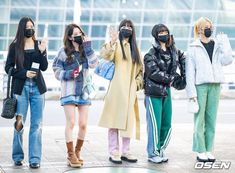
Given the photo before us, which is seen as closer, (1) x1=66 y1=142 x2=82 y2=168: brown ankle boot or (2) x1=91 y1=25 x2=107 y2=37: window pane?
(1) x1=66 y1=142 x2=82 y2=168: brown ankle boot

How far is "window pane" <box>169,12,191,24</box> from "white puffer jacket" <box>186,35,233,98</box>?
3395cm

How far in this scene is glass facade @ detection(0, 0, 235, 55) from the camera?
40219 millimetres

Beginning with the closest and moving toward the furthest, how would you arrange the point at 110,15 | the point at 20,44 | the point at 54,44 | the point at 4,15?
the point at 20,44, the point at 4,15, the point at 54,44, the point at 110,15

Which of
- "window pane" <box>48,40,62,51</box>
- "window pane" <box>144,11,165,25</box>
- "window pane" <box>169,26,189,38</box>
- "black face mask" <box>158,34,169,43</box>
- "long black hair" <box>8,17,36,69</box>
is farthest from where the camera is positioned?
"window pane" <box>169,26,189,38</box>

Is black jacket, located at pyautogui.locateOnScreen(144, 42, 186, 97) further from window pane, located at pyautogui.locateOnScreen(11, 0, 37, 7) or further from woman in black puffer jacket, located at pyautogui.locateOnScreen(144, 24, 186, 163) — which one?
window pane, located at pyautogui.locateOnScreen(11, 0, 37, 7)

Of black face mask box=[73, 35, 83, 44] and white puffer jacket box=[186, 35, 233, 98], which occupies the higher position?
black face mask box=[73, 35, 83, 44]

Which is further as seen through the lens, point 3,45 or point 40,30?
point 40,30

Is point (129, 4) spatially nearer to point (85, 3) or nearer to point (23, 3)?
point (85, 3)

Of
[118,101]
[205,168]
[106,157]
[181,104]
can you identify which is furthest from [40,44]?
[181,104]

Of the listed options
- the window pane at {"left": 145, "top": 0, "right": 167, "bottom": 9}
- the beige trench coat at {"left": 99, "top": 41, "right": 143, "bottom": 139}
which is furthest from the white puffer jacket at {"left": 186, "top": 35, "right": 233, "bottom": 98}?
the window pane at {"left": 145, "top": 0, "right": 167, "bottom": 9}

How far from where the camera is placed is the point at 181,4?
1700 inches

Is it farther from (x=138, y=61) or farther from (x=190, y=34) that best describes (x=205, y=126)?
(x=190, y=34)

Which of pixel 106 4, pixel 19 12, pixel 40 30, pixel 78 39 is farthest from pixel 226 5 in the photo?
pixel 78 39

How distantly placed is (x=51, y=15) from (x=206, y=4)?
9353 mm
